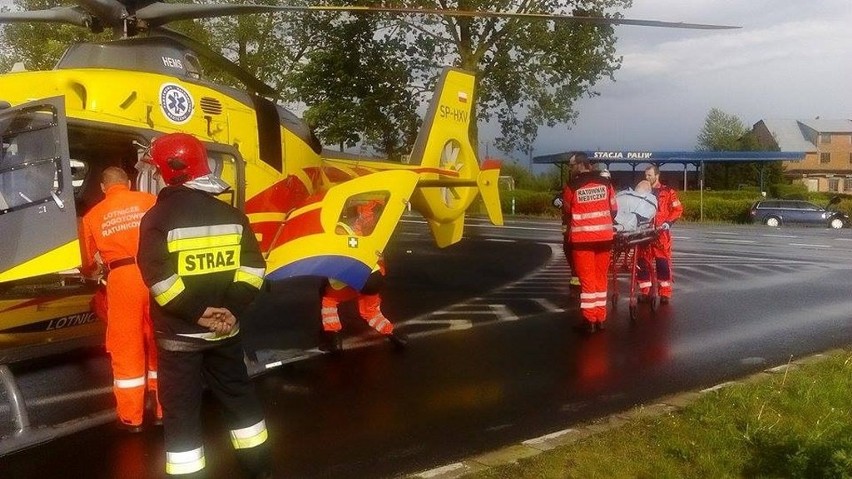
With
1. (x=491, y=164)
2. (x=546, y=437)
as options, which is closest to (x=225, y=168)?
(x=546, y=437)

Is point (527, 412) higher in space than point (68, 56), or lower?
lower

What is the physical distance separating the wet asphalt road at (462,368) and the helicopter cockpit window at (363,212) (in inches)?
50.6

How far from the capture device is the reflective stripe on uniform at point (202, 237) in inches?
157

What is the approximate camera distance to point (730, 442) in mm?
4816

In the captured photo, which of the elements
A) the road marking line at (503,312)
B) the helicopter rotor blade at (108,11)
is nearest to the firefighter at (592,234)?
the road marking line at (503,312)

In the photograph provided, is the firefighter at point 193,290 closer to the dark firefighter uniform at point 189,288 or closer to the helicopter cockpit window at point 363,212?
the dark firefighter uniform at point 189,288

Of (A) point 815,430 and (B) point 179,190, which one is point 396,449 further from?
(A) point 815,430

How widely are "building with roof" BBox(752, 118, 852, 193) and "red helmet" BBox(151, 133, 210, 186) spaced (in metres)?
87.6

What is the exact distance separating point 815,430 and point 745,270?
10893 mm

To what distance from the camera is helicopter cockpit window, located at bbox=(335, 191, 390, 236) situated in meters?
7.36

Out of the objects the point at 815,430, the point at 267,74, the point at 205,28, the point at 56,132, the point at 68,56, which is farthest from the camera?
the point at 267,74

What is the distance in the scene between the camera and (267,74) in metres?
28.4

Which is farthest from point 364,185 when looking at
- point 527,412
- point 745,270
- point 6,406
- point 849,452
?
point 745,270

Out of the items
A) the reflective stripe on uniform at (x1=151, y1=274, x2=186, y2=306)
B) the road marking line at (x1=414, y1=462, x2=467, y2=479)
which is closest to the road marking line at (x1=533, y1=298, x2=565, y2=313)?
the road marking line at (x1=414, y1=462, x2=467, y2=479)
